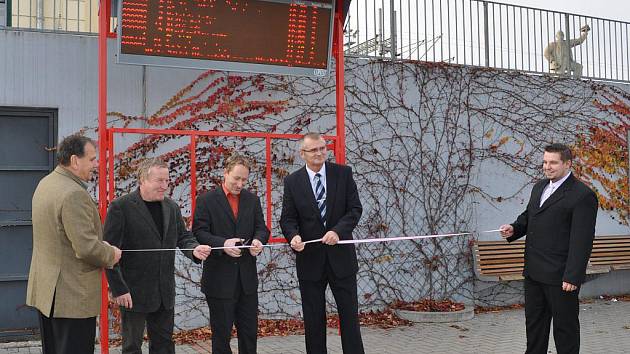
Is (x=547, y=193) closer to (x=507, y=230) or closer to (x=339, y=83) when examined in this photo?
(x=507, y=230)

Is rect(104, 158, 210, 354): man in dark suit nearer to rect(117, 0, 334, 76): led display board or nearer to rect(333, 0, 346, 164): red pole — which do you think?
rect(117, 0, 334, 76): led display board

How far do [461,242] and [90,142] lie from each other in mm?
5948

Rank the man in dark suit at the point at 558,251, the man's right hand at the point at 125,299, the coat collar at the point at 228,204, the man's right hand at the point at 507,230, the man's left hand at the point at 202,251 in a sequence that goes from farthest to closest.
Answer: the man's right hand at the point at 507,230 → the coat collar at the point at 228,204 → the man in dark suit at the point at 558,251 → the man's left hand at the point at 202,251 → the man's right hand at the point at 125,299

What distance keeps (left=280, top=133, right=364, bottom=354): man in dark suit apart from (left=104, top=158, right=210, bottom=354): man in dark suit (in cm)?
77

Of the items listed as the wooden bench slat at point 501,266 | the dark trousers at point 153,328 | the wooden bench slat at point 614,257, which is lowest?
A: the wooden bench slat at point 501,266

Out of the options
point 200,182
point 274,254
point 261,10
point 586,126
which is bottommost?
point 274,254

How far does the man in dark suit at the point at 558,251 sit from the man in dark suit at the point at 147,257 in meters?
2.54

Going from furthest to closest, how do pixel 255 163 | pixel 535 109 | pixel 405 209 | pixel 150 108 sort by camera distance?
pixel 535 109 → pixel 405 209 → pixel 255 163 → pixel 150 108

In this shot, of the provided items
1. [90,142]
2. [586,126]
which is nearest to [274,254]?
[90,142]

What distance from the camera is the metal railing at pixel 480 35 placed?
8.75 meters

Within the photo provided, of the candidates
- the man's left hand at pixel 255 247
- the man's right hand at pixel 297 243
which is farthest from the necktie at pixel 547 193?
the man's left hand at pixel 255 247

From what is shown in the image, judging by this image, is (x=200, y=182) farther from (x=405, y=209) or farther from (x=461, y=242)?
(x=461, y=242)

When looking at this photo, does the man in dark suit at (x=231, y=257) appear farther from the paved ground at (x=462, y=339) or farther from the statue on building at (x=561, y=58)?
the statue on building at (x=561, y=58)

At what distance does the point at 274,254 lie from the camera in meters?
7.71
